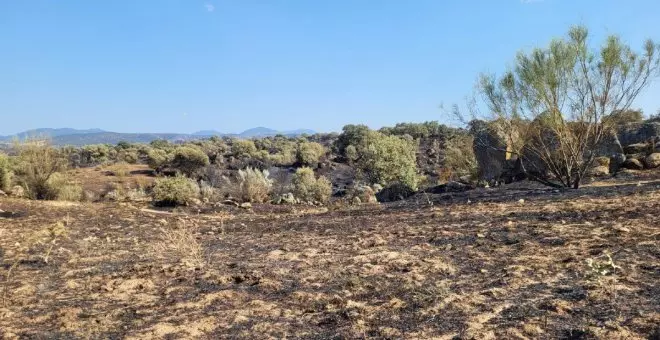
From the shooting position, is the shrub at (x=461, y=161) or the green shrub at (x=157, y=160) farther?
the green shrub at (x=157, y=160)

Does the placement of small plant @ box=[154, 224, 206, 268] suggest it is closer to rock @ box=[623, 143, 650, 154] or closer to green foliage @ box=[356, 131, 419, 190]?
green foliage @ box=[356, 131, 419, 190]

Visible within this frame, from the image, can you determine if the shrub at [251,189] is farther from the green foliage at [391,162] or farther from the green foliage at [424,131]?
the green foliage at [424,131]

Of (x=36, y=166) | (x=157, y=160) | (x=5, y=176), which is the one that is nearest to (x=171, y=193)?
(x=36, y=166)

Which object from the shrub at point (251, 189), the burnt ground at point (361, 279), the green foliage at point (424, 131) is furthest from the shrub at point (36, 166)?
the green foliage at point (424, 131)

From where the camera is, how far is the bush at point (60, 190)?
14359 millimetres

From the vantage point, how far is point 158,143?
47.8 meters

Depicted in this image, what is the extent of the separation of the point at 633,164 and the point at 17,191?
59.8 ft

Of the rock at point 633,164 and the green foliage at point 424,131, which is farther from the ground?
the green foliage at point 424,131

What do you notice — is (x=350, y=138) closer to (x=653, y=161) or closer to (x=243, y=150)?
(x=243, y=150)

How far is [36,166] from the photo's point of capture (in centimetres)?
1416

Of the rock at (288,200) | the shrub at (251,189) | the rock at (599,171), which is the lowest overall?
the rock at (288,200)

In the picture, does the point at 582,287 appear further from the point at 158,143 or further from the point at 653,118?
the point at 158,143

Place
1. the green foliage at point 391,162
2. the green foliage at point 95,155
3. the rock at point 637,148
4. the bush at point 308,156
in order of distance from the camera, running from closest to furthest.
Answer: the rock at point 637,148, the green foliage at point 391,162, the bush at point 308,156, the green foliage at point 95,155

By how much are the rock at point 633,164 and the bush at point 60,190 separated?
16.4 m
